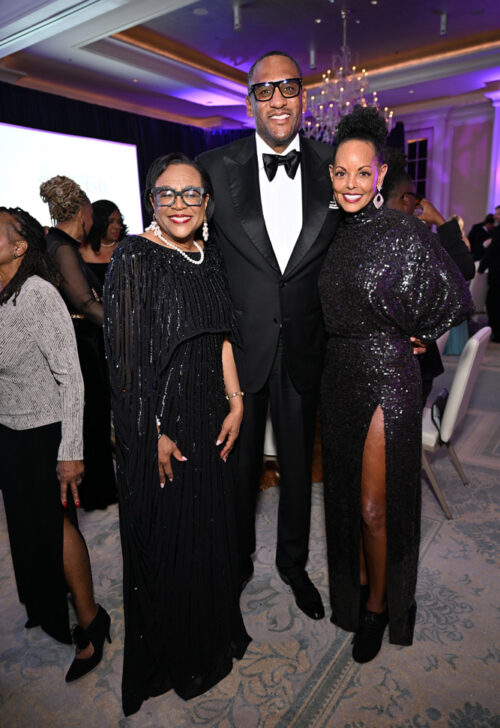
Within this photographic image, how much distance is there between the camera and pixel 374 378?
1.76 m

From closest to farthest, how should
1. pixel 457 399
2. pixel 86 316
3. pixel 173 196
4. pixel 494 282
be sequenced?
pixel 173 196, pixel 457 399, pixel 86 316, pixel 494 282

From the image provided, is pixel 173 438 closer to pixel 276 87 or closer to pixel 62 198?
pixel 276 87

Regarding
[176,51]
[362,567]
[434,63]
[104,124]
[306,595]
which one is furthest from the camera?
[104,124]

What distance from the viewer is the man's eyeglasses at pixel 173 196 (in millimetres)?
1558

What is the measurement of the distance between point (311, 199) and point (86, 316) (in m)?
1.51

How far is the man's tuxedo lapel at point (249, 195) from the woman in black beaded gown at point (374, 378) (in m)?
0.25

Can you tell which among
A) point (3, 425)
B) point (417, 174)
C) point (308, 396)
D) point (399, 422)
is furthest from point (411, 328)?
point (417, 174)

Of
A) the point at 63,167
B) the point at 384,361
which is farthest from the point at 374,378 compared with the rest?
the point at 63,167

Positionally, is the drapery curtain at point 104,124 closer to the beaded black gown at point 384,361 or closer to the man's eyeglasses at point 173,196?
the man's eyeglasses at point 173,196

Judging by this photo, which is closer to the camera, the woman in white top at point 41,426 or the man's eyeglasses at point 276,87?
the woman in white top at point 41,426

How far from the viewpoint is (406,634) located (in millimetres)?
1938

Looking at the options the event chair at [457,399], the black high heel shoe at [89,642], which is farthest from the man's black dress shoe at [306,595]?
the event chair at [457,399]

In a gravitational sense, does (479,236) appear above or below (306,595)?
above

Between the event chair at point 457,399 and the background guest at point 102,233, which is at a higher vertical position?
the background guest at point 102,233
